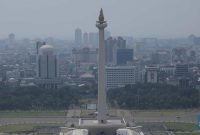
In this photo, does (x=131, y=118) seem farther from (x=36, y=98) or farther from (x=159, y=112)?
(x=36, y=98)

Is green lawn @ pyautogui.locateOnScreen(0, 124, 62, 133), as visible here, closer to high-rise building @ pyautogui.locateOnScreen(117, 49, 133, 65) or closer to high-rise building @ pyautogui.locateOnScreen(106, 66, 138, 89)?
high-rise building @ pyautogui.locateOnScreen(106, 66, 138, 89)

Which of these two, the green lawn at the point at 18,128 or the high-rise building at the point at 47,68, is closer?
the green lawn at the point at 18,128

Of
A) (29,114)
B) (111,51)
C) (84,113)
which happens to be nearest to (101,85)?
(84,113)

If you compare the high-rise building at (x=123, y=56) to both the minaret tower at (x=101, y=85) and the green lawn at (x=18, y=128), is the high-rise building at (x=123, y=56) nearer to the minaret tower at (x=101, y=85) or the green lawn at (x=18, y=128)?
the green lawn at (x=18, y=128)

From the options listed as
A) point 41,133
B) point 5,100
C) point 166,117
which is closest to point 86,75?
point 5,100

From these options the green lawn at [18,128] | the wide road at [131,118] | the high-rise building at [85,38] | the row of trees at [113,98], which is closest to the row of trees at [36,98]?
the row of trees at [113,98]

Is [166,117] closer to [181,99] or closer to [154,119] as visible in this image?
[154,119]
